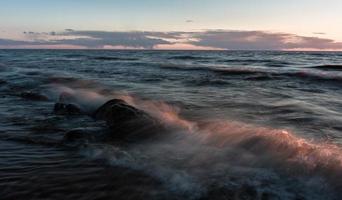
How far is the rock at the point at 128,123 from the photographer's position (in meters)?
6.37

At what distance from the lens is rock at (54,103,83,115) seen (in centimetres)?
844

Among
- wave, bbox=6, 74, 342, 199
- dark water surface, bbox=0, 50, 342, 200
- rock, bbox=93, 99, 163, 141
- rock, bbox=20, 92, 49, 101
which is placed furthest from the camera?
rock, bbox=20, 92, 49, 101

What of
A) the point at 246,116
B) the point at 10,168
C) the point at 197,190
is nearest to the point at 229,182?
the point at 197,190

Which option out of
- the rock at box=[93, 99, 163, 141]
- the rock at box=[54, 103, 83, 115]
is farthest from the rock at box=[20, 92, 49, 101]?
the rock at box=[93, 99, 163, 141]

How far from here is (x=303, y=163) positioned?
15.6ft

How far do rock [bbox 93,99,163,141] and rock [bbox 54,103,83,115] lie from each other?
2.58 feet

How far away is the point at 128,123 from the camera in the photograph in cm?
680

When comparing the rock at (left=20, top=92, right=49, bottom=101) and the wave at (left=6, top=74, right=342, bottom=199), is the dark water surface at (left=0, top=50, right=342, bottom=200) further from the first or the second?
the rock at (left=20, top=92, right=49, bottom=101)

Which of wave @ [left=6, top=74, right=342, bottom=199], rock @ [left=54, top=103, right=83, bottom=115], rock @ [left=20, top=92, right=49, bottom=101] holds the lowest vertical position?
rock @ [left=20, top=92, right=49, bottom=101]

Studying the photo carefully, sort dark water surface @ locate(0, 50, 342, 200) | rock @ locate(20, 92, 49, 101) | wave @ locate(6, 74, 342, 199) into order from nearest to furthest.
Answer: dark water surface @ locate(0, 50, 342, 200) < wave @ locate(6, 74, 342, 199) < rock @ locate(20, 92, 49, 101)

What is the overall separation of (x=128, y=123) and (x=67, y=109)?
2.34 meters

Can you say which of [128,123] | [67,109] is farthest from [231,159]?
[67,109]

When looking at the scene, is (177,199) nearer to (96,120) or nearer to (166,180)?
(166,180)

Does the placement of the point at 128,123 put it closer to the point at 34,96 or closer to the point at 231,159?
the point at 231,159
